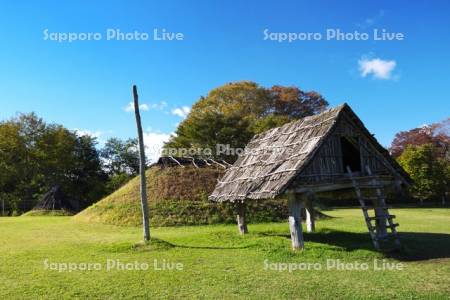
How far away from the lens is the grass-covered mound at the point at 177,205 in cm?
2400

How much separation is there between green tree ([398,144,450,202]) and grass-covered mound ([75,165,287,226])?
72.5ft

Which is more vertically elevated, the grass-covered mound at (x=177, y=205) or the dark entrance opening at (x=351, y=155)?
the dark entrance opening at (x=351, y=155)

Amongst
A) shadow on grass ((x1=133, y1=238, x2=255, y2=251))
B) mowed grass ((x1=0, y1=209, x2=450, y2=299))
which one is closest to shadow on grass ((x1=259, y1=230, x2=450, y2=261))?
mowed grass ((x1=0, y1=209, x2=450, y2=299))

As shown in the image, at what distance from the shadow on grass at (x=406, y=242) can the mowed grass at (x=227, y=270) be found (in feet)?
0.10

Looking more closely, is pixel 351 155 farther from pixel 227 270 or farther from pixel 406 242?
A: pixel 227 270

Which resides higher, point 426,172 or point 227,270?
point 426,172

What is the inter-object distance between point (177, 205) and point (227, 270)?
47.6ft

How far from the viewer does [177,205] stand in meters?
25.1

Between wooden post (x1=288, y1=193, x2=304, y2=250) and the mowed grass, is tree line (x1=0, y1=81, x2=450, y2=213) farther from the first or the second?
wooden post (x1=288, y1=193, x2=304, y2=250)

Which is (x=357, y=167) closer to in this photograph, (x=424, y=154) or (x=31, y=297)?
(x=31, y=297)

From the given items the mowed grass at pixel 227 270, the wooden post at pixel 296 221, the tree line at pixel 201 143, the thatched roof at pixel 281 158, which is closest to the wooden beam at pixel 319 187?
the wooden post at pixel 296 221

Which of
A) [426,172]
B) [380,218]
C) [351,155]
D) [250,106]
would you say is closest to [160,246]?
[380,218]

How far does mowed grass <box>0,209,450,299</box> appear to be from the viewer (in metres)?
8.72

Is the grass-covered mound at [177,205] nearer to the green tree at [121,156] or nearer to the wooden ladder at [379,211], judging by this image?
the wooden ladder at [379,211]
